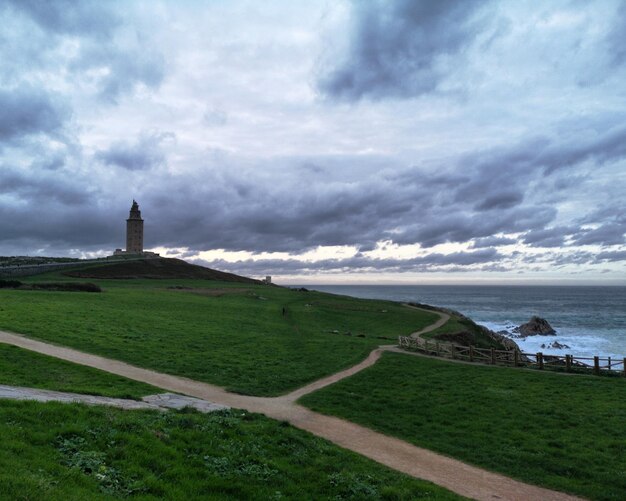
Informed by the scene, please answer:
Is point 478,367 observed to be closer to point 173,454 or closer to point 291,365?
point 291,365

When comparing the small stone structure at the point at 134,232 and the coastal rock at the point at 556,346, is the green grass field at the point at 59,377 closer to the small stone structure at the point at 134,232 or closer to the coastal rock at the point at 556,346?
the coastal rock at the point at 556,346

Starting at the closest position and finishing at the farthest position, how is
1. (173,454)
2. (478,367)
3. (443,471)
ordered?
(173,454)
(443,471)
(478,367)

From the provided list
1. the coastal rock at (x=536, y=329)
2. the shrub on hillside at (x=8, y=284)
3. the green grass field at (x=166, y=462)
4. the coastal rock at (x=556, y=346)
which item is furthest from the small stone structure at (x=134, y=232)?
the green grass field at (x=166, y=462)

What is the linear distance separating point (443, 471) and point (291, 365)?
594 inches

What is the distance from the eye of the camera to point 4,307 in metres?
37.4

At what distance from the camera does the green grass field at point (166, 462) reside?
8484 millimetres

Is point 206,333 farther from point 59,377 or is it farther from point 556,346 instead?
point 556,346

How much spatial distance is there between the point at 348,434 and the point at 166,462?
8453 mm

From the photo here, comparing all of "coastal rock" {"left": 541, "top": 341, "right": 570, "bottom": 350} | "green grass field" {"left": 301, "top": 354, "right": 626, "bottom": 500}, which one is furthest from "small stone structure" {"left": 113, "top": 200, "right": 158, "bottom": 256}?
"green grass field" {"left": 301, "top": 354, "right": 626, "bottom": 500}

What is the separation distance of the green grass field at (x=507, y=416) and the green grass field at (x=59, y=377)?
316 inches

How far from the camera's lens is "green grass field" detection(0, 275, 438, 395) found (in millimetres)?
25594

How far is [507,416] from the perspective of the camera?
1995 cm

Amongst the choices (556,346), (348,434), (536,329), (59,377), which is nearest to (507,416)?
(348,434)

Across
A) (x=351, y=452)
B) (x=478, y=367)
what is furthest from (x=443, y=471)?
(x=478, y=367)
